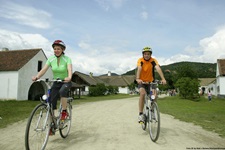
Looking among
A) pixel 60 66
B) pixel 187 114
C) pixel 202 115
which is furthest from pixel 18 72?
pixel 60 66

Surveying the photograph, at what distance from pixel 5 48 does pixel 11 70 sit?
9785 mm

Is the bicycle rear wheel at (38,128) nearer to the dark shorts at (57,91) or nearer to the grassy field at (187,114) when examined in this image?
the dark shorts at (57,91)

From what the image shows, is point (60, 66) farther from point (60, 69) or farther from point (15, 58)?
point (15, 58)

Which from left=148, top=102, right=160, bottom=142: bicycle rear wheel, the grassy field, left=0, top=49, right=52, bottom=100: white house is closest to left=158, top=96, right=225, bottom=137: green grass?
the grassy field

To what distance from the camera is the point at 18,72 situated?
25656 mm

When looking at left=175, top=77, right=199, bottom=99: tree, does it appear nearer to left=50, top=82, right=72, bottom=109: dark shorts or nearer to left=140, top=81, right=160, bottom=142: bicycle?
left=140, top=81, right=160, bottom=142: bicycle

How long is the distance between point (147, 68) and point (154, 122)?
1526 mm

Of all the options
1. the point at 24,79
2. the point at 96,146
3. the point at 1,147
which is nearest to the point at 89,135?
the point at 96,146

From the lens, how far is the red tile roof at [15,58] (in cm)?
2634

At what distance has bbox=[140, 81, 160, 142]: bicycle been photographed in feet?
16.3

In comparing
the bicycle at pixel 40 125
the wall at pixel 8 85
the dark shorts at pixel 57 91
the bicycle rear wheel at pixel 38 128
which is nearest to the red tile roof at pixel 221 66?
the wall at pixel 8 85

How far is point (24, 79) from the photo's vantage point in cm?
2650

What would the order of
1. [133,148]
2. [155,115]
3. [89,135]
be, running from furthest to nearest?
Result: [89,135]
[155,115]
[133,148]

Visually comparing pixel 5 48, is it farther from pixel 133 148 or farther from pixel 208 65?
pixel 208 65
